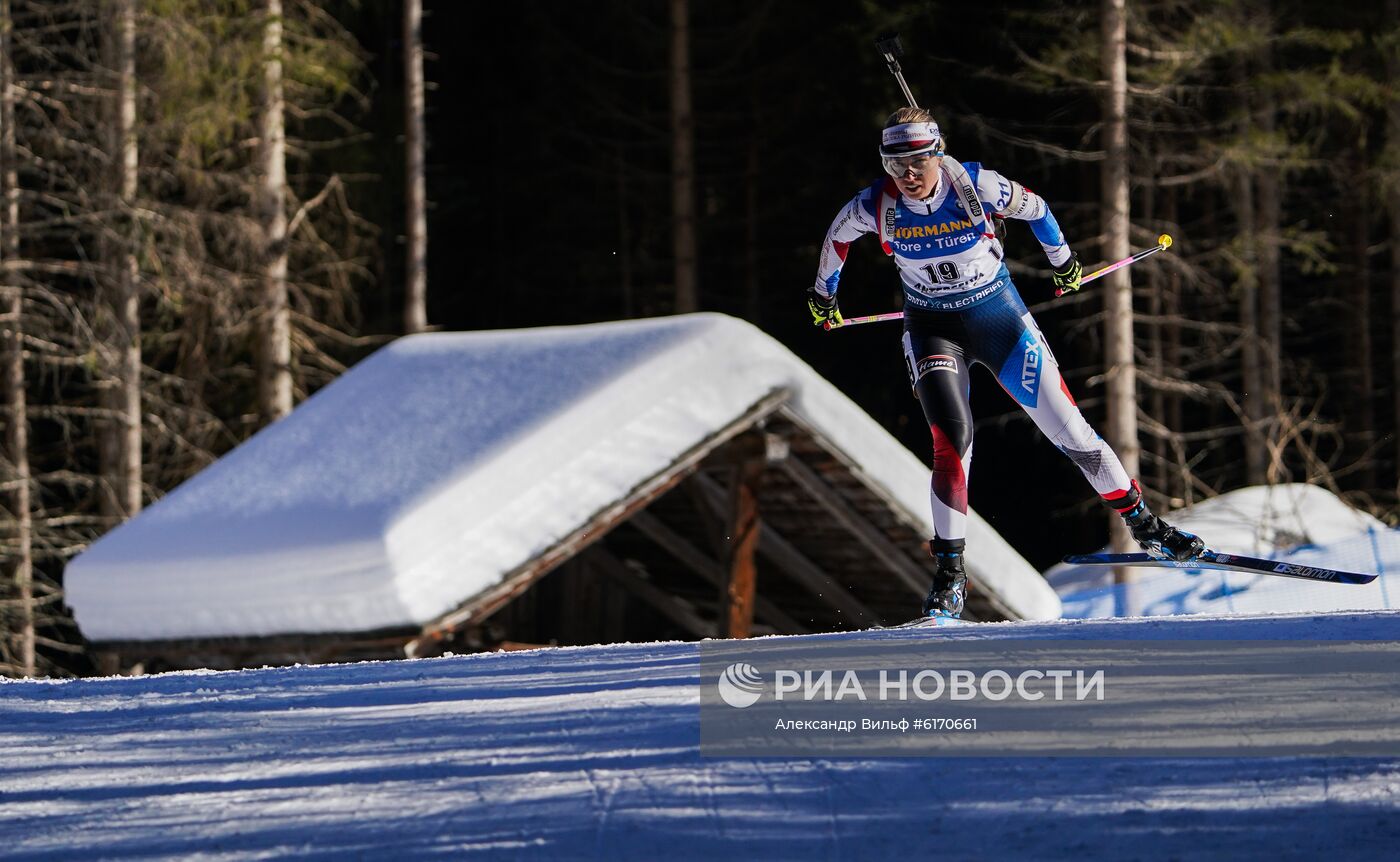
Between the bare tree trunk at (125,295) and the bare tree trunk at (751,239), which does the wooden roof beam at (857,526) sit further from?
the bare tree trunk at (751,239)

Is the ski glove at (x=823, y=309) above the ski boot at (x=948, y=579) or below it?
above

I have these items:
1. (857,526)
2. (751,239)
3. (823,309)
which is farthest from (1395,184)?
(823,309)

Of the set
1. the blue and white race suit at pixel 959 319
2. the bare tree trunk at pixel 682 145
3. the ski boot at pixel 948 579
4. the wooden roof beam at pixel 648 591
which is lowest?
the wooden roof beam at pixel 648 591

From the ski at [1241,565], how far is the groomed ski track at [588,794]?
321cm

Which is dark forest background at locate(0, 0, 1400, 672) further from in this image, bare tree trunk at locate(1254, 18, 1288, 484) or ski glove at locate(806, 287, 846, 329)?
ski glove at locate(806, 287, 846, 329)

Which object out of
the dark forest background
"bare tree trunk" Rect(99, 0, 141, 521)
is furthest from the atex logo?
"bare tree trunk" Rect(99, 0, 141, 521)

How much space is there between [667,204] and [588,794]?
2681 cm

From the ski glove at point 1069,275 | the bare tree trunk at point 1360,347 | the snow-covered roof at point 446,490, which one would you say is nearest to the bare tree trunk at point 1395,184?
the bare tree trunk at point 1360,347

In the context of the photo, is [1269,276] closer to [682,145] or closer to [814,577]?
[682,145]

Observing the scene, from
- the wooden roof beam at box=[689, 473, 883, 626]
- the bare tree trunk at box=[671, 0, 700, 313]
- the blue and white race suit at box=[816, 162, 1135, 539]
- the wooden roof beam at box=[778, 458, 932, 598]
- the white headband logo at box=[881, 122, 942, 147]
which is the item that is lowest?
the wooden roof beam at box=[689, 473, 883, 626]

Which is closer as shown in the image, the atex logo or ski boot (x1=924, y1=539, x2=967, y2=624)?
the atex logo

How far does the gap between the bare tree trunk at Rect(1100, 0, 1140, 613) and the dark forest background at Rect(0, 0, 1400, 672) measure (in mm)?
266

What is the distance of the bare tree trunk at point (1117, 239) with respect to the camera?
15.3 metres

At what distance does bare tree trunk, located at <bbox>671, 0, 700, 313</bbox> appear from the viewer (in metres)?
25.1
